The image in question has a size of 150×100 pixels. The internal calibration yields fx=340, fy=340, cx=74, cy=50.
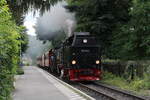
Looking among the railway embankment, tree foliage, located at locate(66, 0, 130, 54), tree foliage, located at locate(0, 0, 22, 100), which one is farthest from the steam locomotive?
tree foliage, located at locate(0, 0, 22, 100)

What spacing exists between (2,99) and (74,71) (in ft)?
56.3

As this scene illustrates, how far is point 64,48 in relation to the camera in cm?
2683

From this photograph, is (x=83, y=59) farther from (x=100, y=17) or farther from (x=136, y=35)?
(x=100, y=17)

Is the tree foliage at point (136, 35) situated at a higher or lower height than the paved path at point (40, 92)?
higher

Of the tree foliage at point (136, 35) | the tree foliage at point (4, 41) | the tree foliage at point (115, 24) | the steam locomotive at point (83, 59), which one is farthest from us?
the tree foliage at point (115, 24)

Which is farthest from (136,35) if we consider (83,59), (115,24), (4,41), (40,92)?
(4,41)

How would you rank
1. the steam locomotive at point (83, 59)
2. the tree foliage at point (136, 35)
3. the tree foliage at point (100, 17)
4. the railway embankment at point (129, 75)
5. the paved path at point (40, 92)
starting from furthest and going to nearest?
the tree foliage at point (100, 17) < the tree foliage at point (136, 35) < the steam locomotive at point (83, 59) < the railway embankment at point (129, 75) < the paved path at point (40, 92)

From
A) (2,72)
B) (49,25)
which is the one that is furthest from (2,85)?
(49,25)

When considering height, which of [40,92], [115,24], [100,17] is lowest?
[40,92]

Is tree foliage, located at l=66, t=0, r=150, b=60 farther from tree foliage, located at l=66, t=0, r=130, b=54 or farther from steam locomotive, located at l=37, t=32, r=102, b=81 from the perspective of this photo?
steam locomotive, located at l=37, t=32, r=102, b=81

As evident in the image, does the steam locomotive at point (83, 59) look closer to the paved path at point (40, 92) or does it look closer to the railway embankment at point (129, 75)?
the railway embankment at point (129, 75)

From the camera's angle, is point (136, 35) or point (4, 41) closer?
point (4, 41)

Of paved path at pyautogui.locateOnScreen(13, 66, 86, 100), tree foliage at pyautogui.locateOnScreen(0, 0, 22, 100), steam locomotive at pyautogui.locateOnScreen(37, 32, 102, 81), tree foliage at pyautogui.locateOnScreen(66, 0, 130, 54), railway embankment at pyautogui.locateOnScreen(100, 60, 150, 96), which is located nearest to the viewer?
tree foliage at pyautogui.locateOnScreen(0, 0, 22, 100)

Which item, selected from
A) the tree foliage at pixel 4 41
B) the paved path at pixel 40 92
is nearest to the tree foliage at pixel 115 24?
the paved path at pixel 40 92
